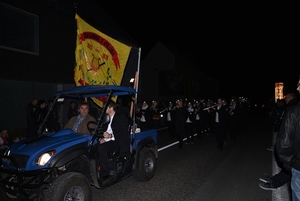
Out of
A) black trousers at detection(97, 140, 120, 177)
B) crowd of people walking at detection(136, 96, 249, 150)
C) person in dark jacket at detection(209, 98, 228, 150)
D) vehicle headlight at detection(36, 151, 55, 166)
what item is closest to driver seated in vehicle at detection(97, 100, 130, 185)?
black trousers at detection(97, 140, 120, 177)

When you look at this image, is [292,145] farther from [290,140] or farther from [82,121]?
[82,121]

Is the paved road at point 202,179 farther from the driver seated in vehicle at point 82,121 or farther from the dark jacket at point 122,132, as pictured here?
the driver seated in vehicle at point 82,121

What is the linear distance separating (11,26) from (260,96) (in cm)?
9254

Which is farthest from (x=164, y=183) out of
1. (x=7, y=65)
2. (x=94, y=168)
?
(x=7, y=65)

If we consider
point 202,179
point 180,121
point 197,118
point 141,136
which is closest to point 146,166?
point 141,136

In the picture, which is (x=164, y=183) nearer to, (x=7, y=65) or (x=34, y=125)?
(x=34, y=125)

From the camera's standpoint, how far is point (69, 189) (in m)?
3.73

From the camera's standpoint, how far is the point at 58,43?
15.0 m

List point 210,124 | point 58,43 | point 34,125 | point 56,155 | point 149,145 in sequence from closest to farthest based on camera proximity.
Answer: point 56,155, point 149,145, point 34,125, point 58,43, point 210,124

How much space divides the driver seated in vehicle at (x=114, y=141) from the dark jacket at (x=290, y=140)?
2.80m

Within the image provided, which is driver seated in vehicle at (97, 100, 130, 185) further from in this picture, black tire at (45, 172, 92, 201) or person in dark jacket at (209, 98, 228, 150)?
person in dark jacket at (209, 98, 228, 150)

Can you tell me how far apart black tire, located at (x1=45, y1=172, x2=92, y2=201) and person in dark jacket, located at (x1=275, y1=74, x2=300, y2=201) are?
2.79m

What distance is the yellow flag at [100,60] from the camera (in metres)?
6.22

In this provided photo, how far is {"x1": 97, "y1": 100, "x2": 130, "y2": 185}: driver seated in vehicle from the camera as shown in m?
4.62
